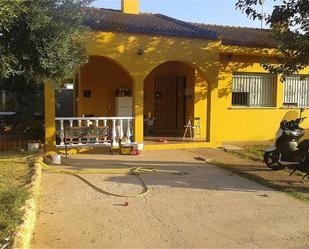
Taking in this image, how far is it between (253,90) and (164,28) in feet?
14.2

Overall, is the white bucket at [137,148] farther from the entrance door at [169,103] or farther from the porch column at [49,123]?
the entrance door at [169,103]

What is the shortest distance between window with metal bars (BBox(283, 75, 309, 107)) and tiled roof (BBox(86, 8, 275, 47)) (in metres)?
1.76

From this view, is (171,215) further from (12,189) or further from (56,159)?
(56,159)

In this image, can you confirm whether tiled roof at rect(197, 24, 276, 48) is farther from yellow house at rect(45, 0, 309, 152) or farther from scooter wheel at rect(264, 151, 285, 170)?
scooter wheel at rect(264, 151, 285, 170)

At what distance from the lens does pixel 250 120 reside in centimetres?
1560

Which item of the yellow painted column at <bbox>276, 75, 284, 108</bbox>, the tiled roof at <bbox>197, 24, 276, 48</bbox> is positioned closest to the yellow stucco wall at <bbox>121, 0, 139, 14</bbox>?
the tiled roof at <bbox>197, 24, 276, 48</bbox>

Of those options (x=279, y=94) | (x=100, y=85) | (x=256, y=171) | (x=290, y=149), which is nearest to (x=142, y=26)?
(x=100, y=85)

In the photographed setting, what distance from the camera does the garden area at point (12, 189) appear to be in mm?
4991

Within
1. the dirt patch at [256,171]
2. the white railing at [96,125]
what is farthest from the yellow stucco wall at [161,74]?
the dirt patch at [256,171]

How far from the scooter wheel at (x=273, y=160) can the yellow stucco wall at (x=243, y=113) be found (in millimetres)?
4594

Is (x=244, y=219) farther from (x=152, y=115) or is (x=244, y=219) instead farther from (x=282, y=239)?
(x=152, y=115)

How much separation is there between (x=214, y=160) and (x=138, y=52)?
3.72 metres

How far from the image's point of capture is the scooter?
29.8 ft

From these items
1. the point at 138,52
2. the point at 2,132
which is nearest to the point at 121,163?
the point at 138,52
